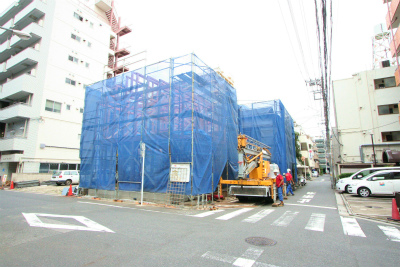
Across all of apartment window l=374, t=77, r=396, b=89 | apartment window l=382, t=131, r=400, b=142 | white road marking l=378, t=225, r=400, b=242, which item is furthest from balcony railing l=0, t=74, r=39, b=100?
apartment window l=382, t=131, r=400, b=142

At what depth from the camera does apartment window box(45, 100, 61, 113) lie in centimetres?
2544

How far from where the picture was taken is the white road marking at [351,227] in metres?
5.69

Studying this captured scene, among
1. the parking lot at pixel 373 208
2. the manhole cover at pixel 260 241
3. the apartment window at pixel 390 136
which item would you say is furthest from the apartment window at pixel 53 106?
the apartment window at pixel 390 136

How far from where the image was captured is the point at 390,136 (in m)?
22.1

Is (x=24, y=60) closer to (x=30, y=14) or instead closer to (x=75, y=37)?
(x=30, y=14)

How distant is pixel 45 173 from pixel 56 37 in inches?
636

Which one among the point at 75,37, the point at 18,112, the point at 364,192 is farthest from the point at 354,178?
the point at 75,37

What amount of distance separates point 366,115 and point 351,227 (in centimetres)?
2126

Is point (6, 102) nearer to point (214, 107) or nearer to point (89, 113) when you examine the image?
point (89, 113)

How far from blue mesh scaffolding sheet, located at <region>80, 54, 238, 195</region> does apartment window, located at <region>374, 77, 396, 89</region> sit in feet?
61.0

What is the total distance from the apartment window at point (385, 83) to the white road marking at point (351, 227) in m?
21.7

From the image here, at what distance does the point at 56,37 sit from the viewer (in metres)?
26.6

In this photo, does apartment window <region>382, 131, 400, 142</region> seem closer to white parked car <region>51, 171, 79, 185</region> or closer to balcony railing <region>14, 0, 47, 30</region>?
white parked car <region>51, 171, 79, 185</region>

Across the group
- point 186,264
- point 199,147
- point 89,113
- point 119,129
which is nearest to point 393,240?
point 186,264
